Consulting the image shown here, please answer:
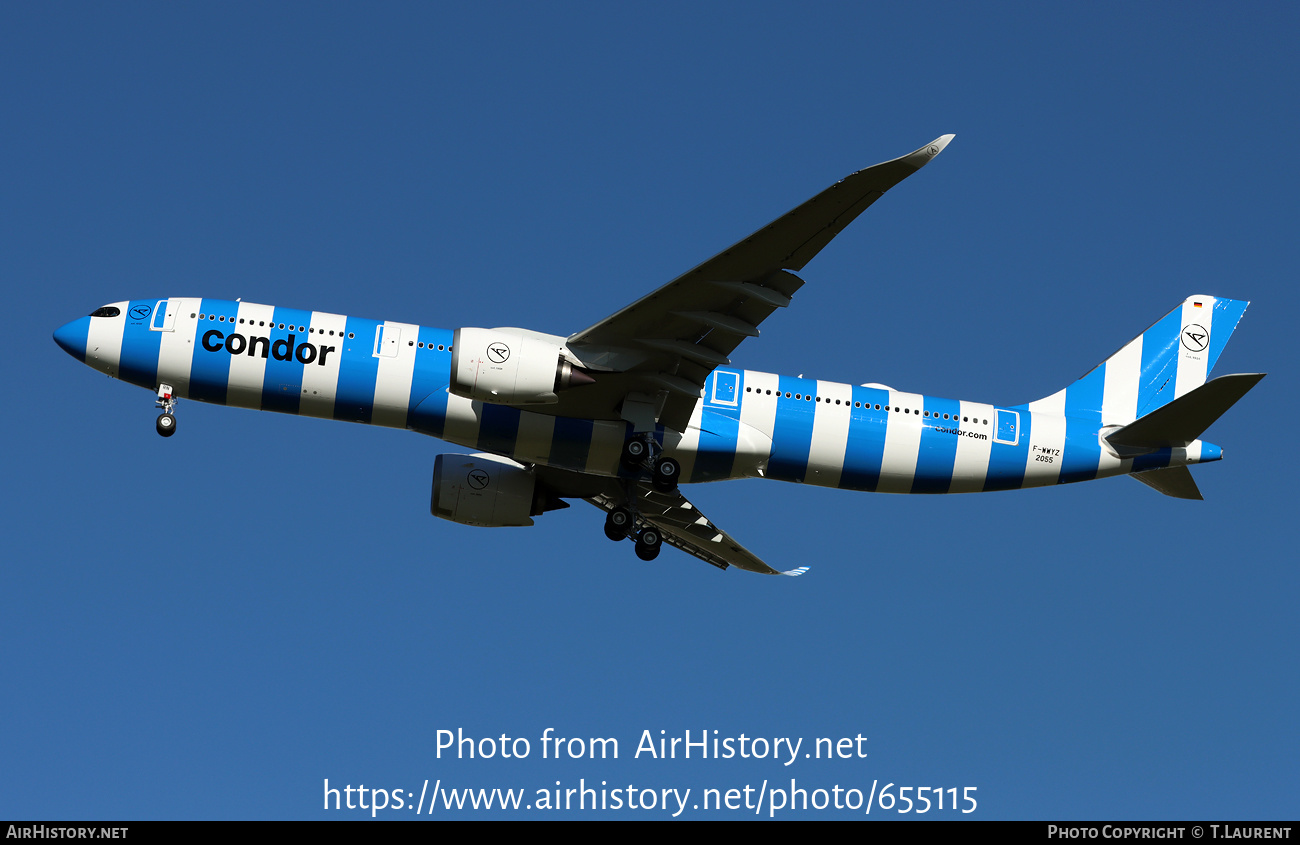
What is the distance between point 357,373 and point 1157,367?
74.3 ft

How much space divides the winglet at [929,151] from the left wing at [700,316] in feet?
0.06

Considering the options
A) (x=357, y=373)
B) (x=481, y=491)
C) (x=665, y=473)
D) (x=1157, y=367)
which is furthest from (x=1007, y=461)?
(x=357, y=373)

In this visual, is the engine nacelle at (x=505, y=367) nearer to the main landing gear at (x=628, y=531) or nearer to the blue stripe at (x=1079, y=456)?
the main landing gear at (x=628, y=531)

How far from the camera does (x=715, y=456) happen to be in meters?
33.0

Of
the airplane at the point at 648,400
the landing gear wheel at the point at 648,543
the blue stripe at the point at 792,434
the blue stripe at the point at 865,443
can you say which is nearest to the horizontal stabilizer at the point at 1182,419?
the airplane at the point at 648,400

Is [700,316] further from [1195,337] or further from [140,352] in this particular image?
[1195,337]

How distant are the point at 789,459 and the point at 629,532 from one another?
4.82 metres

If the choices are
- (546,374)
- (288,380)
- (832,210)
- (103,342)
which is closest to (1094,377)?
(832,210)

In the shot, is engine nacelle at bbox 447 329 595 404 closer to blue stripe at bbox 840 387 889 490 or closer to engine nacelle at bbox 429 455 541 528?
engine nacelle at bbox 429 455 541 528

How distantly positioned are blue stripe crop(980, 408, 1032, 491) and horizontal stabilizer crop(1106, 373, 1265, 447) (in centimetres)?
228

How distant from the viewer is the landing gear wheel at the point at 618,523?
3494cm

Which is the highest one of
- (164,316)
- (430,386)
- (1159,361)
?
(1159,361)

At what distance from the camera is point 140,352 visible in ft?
105

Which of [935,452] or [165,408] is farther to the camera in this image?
[935,452]
